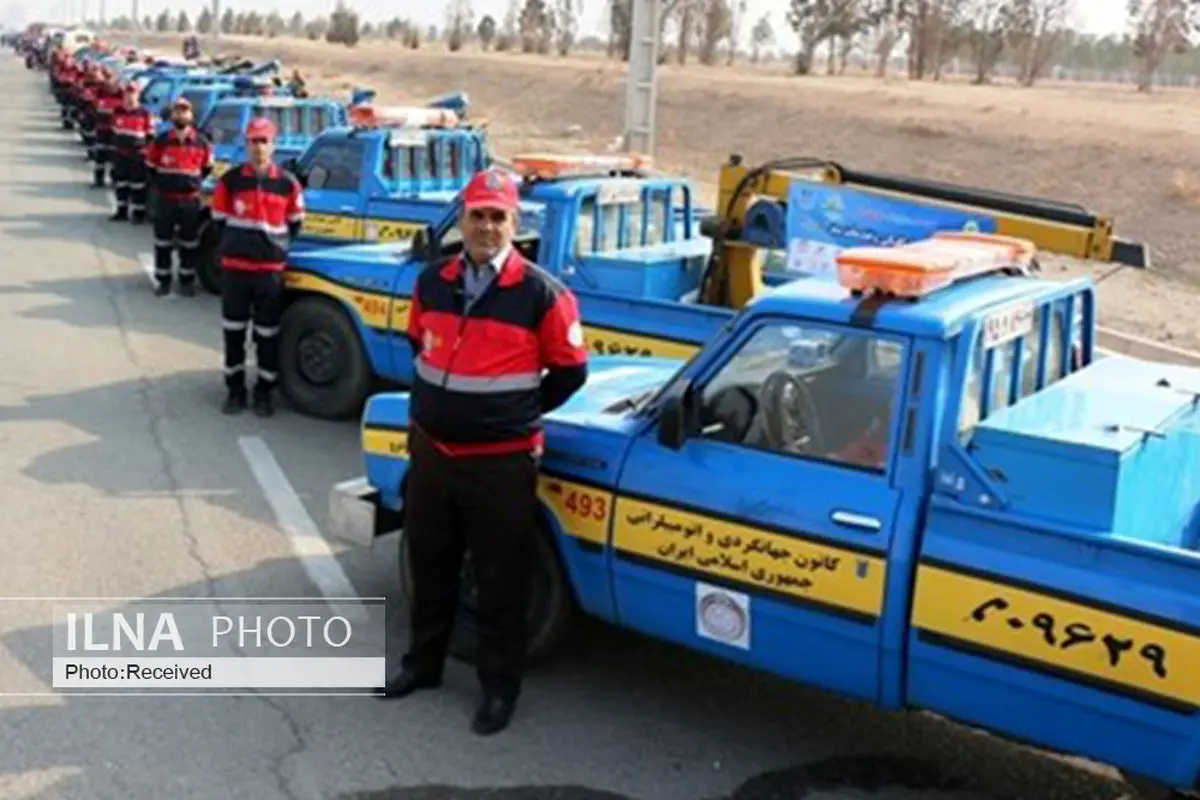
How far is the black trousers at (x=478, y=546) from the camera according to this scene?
504cm

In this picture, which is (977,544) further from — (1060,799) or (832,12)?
(832,12)

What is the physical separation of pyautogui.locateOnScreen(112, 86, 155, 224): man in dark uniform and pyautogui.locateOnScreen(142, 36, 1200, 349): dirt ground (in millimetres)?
9273

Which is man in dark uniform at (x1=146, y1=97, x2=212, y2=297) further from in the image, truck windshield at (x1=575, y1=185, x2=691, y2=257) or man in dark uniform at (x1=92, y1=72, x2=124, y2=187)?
man in dark uniform at (x1=92, y1=72, x2=124, y2=187)

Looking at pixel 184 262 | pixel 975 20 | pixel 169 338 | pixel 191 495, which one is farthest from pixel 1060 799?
pixel 975 20

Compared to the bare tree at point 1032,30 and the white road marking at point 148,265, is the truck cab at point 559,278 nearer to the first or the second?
the white road marking at point 148,265

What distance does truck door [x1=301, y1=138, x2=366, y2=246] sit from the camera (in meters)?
12.8

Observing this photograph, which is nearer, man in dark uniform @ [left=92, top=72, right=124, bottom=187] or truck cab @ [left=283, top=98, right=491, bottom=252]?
truck cab @ [left=283, top=98, right=491, bottom=252]

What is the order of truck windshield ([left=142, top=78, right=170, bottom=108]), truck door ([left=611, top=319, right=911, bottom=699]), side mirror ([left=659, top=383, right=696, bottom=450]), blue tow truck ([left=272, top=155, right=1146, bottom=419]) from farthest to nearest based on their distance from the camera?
1. truck windshield ([left=142, top=78, right=170, bottom=108])
2. blue tow truck ([left=272, top=155, right=1146, bottom=419])
3. side mirror ([left=659, top=383, right=696, bottom=450])
4. truck door ([left=611, top=319, right=911, bottom=699])

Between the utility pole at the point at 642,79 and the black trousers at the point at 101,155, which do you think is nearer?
the utility pole at the point at 642,79

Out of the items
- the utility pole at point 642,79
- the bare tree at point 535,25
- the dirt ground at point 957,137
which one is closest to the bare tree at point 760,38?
the bare tree at point 535,25

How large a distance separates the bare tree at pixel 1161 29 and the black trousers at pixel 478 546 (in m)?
64.5

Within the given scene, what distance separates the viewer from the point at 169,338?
1185 centimetres

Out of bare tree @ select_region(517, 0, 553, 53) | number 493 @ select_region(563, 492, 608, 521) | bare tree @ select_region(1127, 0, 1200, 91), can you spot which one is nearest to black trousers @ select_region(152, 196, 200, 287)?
number 493 @ select_region(563, 492, 608, 521)

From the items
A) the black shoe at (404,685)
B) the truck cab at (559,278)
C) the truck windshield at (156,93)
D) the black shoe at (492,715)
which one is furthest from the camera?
the truck windshield at (156,93)
